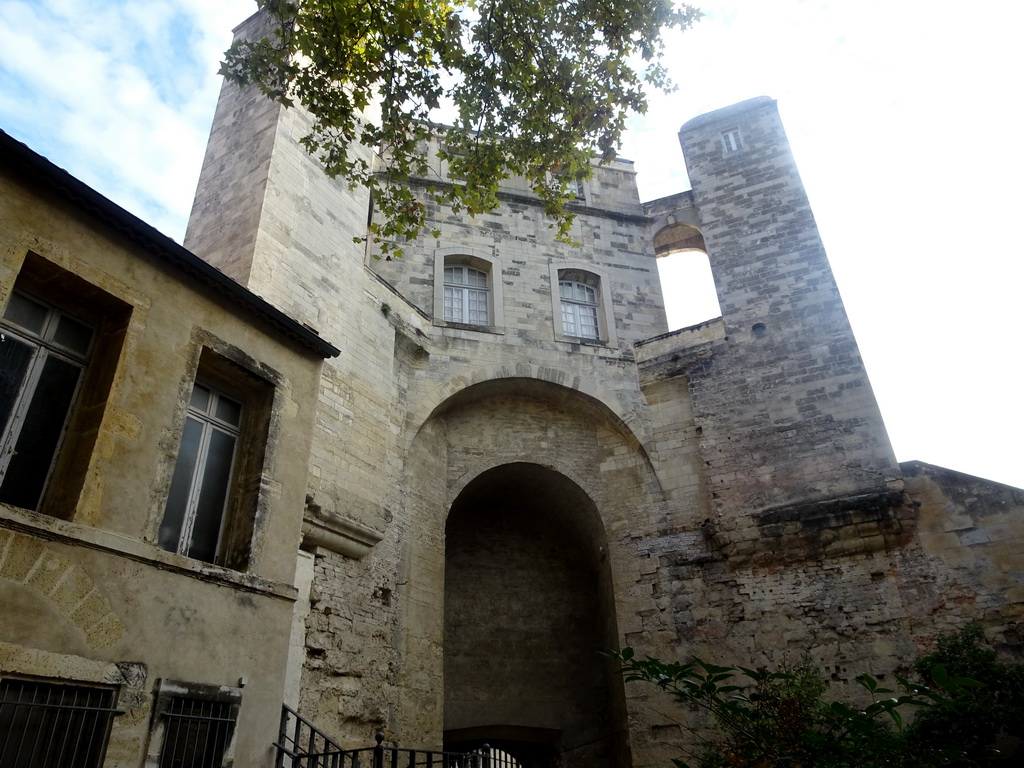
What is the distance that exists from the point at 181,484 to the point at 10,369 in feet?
4.27

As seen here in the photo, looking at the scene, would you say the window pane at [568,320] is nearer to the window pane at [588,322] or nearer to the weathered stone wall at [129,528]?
the window pane at [588,322]

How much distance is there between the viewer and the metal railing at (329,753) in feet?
15.9

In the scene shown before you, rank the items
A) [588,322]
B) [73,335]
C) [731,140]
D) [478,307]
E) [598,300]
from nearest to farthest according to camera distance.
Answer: [73,335] < [478,307] < [588,322] < [598,300] < [731,140]

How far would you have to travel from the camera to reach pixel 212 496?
5438 millimetres

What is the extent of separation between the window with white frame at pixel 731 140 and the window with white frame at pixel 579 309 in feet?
11.0

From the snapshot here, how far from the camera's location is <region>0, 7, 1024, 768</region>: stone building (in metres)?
5.05

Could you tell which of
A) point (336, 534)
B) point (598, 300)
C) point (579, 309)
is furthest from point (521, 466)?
point (336, 534)

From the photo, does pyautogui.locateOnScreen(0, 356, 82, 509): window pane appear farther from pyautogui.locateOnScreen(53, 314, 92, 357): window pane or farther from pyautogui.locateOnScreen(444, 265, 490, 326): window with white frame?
pyautogui.locateOnScreen(444, 265, 490, 326): window with white frame

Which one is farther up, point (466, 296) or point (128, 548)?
point (466, 296)

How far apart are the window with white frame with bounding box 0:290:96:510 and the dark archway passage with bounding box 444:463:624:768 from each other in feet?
20.9

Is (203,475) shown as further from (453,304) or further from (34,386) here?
(453,304)

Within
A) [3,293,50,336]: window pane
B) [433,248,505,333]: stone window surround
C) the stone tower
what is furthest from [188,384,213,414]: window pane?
[433,248,505,333]: stone window surround

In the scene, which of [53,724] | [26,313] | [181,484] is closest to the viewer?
[53,724]

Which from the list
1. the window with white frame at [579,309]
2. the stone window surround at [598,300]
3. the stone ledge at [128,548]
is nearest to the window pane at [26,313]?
the stone ledge at [128,548]
